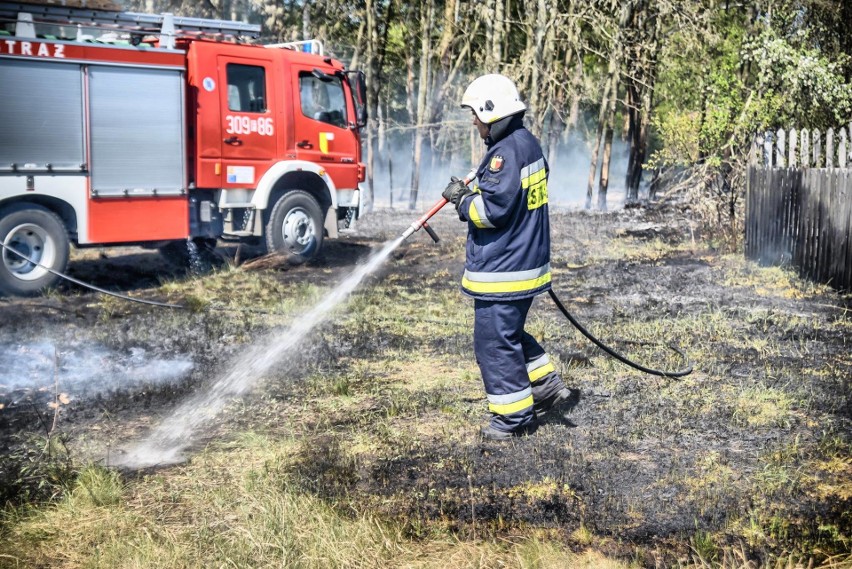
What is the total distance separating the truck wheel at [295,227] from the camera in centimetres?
1134

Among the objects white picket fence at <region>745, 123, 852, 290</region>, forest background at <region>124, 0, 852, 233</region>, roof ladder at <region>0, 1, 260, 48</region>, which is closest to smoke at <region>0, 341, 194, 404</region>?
roof ladder at <region>0, 1, 260, 48</region>

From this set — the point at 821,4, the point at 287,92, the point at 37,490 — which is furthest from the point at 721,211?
the point at 37,490

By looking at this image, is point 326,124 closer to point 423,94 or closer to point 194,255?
point 194,255

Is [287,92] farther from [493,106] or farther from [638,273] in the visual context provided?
[493,106]

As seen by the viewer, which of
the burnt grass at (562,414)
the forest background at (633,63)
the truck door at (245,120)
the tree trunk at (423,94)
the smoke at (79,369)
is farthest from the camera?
the tree trunk at (423,94)

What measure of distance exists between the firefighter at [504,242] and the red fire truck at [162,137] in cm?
486

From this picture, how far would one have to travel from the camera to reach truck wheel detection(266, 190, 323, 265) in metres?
11.3

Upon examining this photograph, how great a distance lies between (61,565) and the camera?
3.40 metres

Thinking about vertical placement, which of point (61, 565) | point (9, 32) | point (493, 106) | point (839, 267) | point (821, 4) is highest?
point (821, 4)

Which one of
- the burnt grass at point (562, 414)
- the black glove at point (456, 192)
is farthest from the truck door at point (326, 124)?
the black glove at point (456, 192)

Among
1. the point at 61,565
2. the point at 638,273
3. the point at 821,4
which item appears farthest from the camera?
the point at 821,4

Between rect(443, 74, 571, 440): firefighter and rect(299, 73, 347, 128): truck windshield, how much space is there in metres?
6.94

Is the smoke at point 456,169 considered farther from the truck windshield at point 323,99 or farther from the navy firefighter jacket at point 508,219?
the navy firefighter jacket at point 508,219

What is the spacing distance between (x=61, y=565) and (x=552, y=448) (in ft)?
8.00
